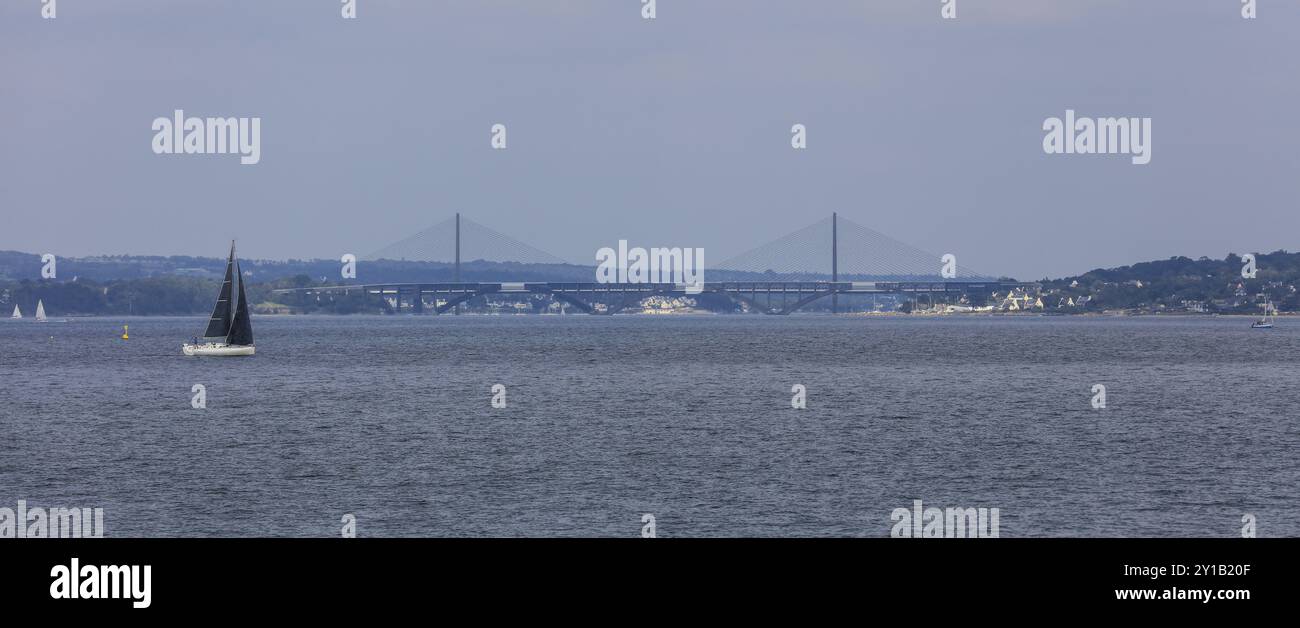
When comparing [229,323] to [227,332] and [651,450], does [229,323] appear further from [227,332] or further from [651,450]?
[651,450]

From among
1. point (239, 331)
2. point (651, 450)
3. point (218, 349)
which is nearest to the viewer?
point (651, 450)

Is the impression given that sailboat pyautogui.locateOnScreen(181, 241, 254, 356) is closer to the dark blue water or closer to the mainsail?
the mainsail

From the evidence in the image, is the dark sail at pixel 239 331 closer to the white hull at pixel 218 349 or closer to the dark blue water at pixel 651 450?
the white hull at pixel 218 349

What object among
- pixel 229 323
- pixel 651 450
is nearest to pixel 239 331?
pixel 229 323

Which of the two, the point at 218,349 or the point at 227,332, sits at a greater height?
the point at 227,332

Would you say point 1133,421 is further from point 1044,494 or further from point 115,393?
point 115,393

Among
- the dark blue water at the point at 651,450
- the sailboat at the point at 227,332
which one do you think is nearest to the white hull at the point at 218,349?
the sailboat at the point at 227,332
